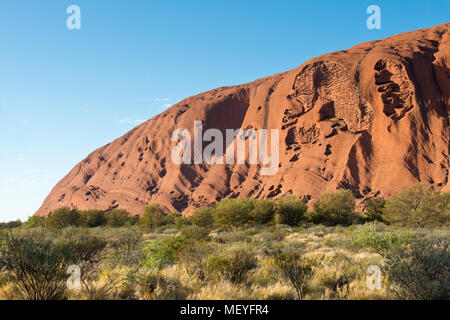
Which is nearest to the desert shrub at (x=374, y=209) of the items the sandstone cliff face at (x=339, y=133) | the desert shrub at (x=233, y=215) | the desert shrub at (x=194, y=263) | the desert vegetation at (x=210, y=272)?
the sandstone cliff face at (x=339, y=133)

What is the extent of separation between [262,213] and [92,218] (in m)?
26.8

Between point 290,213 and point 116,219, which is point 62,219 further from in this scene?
point 290,213

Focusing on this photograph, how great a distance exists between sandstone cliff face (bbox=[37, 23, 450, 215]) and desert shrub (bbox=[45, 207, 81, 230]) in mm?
26005

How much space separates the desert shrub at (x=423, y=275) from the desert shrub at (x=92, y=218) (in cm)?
4193

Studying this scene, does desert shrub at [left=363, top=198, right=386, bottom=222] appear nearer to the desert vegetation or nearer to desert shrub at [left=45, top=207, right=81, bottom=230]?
the desert vegetation

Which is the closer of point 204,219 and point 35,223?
point 204,219

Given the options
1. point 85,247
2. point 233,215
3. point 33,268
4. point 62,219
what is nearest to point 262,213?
point 233,215

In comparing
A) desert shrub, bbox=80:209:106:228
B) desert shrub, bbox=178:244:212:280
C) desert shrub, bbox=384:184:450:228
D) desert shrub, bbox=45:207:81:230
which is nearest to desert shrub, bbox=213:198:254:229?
desert shrub, bbox=384:184:450:228

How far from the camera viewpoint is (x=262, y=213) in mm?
30453

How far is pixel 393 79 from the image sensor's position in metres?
51.2

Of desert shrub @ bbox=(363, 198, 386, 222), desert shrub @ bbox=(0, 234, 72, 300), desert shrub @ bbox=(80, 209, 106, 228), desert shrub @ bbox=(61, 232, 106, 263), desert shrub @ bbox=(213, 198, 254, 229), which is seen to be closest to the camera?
desert shrub @ bbox=(0, 234, 72, 300)

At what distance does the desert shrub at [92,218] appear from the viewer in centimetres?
4153

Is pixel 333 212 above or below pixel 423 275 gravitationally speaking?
below

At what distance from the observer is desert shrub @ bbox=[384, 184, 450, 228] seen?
88.7 ft
